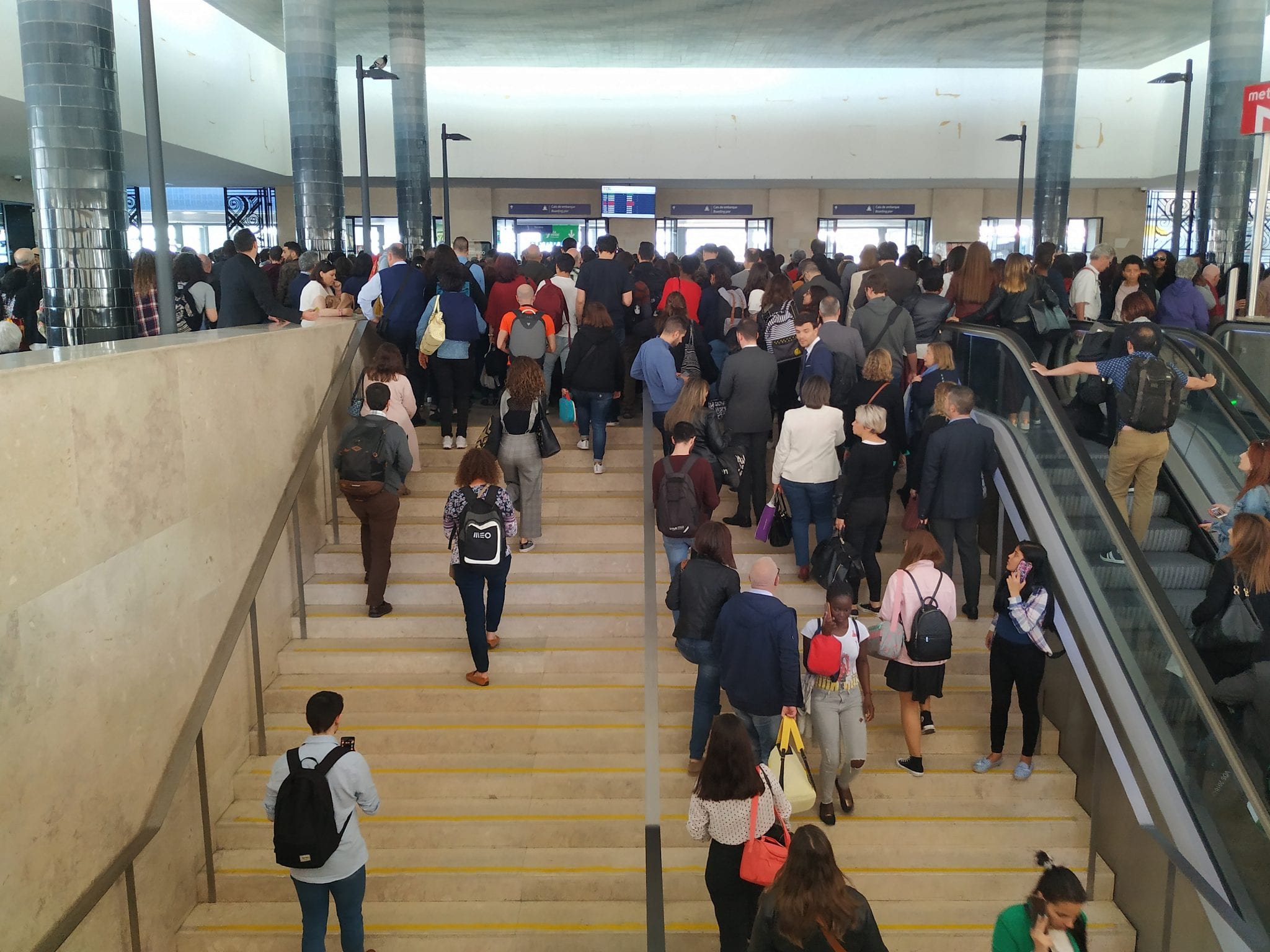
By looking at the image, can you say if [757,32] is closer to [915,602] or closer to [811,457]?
[811,457]

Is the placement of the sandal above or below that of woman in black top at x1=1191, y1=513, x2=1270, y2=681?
below

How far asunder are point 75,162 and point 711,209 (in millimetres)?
18551

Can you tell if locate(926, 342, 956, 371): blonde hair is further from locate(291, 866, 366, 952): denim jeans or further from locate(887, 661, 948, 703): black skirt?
locate(291, 866, 366, 952): denim jeans

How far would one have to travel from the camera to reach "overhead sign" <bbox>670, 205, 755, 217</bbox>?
25.2 meters

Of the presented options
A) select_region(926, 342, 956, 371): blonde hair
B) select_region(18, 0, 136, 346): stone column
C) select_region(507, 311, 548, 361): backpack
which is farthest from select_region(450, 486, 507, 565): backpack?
select_region(18, 0, 136, 346): stone column

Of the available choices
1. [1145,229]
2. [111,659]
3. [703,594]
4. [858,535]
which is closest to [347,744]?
[111,659]

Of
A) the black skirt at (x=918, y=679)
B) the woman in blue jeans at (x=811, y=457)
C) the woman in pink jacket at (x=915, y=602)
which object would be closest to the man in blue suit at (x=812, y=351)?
the woman in blue jeans at (x=811, y=457)

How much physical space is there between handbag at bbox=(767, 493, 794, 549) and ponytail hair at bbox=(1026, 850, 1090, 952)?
4.46m

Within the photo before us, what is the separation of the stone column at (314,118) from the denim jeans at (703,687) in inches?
458

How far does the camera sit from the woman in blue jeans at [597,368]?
29.0 feet

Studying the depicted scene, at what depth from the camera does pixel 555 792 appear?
6.38m

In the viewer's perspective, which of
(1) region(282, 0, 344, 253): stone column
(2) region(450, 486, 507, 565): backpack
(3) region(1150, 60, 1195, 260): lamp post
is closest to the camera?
(2) region(450, 486, 507, 565): backpack

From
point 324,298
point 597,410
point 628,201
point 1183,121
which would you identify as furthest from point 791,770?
point 628,201

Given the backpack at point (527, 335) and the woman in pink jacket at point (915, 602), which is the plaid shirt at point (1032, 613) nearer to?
the woman in pink jacket at point (915, 602)
